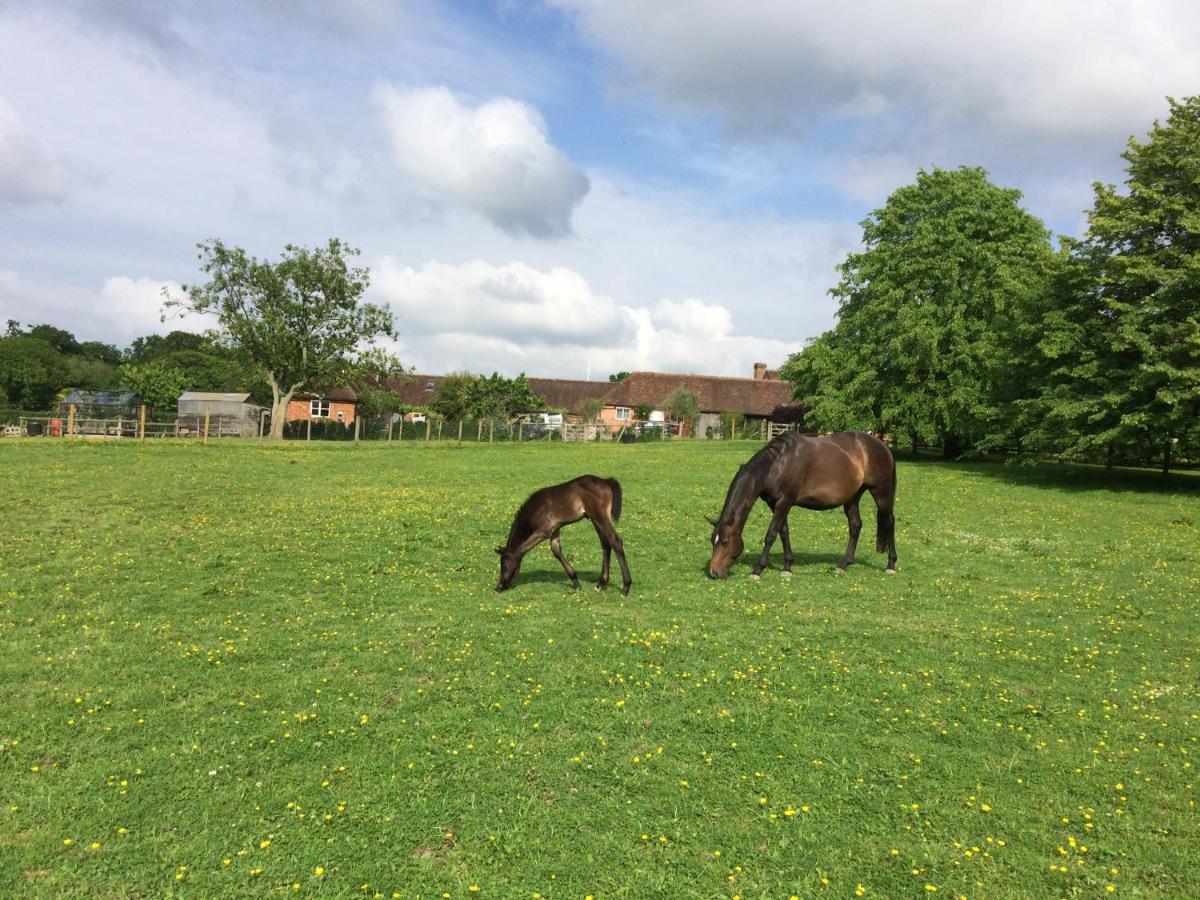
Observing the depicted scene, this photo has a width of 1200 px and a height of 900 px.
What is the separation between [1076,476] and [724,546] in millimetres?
27452

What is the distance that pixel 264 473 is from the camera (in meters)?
26.4

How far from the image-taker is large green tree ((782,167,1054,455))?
3472 centimetres

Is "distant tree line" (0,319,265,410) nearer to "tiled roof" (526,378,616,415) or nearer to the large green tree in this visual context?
"tiled roof" (526,378,616,415)

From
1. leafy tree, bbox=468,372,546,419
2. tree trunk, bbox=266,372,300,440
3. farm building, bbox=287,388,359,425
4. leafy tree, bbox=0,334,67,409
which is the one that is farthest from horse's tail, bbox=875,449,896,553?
leafy tree, bbox=0,334,67,409

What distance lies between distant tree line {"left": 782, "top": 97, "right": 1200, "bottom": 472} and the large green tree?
0.25 feet

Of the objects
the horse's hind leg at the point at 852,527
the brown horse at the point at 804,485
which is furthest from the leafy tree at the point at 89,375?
the horse's hind leg at the point at 852,527

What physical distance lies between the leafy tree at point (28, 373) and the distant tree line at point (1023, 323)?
96.3 meters

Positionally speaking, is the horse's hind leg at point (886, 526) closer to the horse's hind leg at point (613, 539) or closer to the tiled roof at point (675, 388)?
the horse's hind leg at point (613, 539)

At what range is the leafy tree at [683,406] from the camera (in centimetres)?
7688

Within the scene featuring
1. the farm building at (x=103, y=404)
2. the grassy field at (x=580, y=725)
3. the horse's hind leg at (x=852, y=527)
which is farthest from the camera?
the farm building at (x=103, y=404)

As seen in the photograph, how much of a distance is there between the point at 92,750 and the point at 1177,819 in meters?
8.34

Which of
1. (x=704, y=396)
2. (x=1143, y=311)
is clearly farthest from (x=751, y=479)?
(x=704, y=396)

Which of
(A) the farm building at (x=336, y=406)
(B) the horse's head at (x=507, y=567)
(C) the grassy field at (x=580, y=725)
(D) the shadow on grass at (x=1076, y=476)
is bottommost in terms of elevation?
(C) the grassy field at (x=580, y=725)

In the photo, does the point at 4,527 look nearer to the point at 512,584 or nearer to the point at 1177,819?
the point at 512,584
